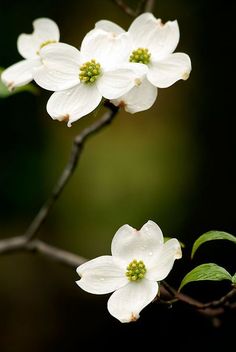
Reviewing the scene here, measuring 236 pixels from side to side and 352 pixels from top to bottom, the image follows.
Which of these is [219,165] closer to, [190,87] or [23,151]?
[190,87]

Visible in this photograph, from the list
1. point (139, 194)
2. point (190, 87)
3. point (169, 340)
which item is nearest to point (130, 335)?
point (169, 340)

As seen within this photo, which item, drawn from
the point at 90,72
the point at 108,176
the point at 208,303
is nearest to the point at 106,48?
the point at 90,72

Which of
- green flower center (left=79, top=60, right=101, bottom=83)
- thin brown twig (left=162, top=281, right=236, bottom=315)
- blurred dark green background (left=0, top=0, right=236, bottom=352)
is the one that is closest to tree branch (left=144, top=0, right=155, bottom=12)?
green flower center (left=79, top=60, right=101, bottom=83)

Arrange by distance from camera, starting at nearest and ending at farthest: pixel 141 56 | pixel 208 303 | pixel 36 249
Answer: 1. pixel 141 56
2. pixel 208 303
3. pixel 36 249

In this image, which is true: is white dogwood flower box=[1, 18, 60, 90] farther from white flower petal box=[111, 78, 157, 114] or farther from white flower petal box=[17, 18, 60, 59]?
white flower petal box=[111, 78, 157, 114]

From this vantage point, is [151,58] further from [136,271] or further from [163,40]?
[136,271]
